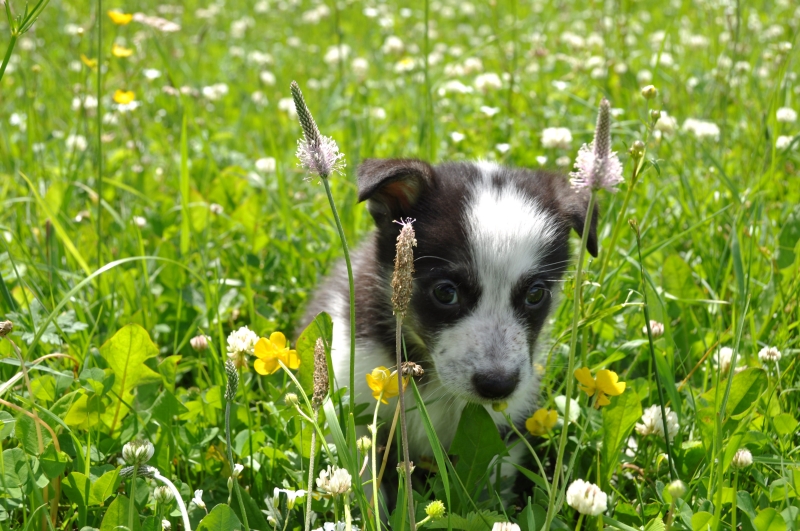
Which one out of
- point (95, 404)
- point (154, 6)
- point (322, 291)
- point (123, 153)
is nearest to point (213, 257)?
point (322, 291)

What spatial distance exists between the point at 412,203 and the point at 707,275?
1.45 m

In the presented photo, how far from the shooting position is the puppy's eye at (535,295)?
2689 mm

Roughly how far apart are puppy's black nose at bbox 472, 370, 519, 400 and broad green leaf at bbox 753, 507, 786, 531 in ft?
2.43

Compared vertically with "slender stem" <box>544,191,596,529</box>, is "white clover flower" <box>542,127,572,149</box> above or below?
above

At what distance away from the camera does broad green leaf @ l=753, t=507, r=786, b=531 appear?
1.83m

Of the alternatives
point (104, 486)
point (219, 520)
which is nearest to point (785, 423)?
point (219, 520)

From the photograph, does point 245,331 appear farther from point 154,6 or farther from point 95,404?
point 154,6

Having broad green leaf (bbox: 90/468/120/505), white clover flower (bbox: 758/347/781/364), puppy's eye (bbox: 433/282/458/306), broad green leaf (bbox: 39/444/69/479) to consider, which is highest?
puppy's eye (bbox: 433/282/458/306)

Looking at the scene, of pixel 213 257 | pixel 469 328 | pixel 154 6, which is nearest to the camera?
pixel 469 328

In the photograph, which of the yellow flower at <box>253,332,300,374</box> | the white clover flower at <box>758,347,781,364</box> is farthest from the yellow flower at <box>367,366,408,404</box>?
the white clover flower at <box>758,347,781,364</box>

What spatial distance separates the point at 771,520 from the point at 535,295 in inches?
42.5

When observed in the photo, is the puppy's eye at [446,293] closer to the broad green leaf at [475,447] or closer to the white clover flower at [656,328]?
the broad green leaf at [475,447]

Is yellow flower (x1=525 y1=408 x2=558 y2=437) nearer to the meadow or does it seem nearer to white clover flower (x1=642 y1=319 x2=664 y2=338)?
the meadow

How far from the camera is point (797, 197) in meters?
3.96
